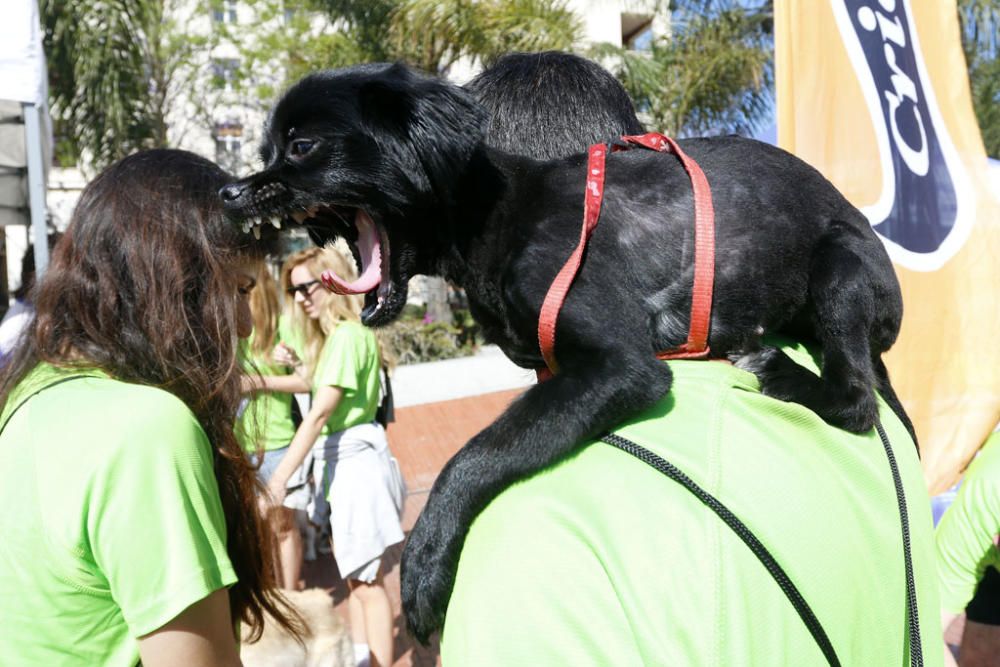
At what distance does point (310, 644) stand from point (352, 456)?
Answer: 1329mm

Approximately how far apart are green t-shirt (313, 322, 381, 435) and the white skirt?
71 mm

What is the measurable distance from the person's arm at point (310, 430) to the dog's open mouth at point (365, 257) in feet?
8.62

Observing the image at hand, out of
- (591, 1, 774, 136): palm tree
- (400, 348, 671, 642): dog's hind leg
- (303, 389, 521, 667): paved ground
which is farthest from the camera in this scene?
(591, 1, 774, 136): palm tree

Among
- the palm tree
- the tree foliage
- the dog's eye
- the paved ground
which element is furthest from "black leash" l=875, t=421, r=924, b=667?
the tree foliage

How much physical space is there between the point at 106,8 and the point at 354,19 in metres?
3.93

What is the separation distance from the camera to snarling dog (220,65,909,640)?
4.83 feet

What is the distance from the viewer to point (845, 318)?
5.91ft

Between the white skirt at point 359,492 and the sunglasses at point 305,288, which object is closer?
the white skirt at point 359,492

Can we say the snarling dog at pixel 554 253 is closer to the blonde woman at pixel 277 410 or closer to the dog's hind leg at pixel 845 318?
the dog's hind leg at pixel 845 318

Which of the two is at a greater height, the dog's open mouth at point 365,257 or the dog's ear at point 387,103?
the dog's ear at point 387,103

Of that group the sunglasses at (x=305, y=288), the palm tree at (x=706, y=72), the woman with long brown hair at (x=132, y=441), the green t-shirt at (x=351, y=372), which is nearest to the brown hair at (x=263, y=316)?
the sunglasses at (x=305, y=288)

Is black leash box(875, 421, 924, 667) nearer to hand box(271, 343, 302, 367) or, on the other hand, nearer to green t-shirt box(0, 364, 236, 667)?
green t-shirt box(0, 364, 236, 667)

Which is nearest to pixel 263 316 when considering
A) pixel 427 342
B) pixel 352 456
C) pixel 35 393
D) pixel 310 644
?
pixel 352 456

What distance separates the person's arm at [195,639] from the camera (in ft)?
5.27
